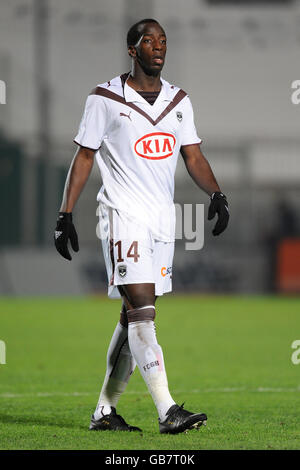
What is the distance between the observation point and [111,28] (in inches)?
1083

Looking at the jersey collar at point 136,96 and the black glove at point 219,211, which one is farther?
the black glove at point 219,211

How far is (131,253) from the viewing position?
6.24 m

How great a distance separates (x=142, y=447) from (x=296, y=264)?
18542 millimetres

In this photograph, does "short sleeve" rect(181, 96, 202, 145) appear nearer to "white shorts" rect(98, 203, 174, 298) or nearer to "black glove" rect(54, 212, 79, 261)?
"white shorts" rect(98, 203, 174, 298)

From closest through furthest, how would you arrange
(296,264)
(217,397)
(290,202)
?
(217,397) → (296,264) → (290,202)

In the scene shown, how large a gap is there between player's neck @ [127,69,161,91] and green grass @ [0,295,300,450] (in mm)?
2144

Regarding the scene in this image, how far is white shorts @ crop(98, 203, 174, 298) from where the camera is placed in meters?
6.23

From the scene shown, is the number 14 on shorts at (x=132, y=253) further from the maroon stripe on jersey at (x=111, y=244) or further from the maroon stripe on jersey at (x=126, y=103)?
the maroon stripe on jersey at (x=126, y=103)

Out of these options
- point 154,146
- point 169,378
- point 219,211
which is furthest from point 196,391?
point 154,146

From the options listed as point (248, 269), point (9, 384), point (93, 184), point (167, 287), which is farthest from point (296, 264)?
point (167, 287)

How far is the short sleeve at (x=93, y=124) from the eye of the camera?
249 inches

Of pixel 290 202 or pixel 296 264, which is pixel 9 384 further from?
→ pixel 290 202

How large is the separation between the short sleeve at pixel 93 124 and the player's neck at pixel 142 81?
0.25m

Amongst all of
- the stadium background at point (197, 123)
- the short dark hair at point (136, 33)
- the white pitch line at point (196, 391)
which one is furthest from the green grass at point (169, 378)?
the stadium background at point (197, 123)
